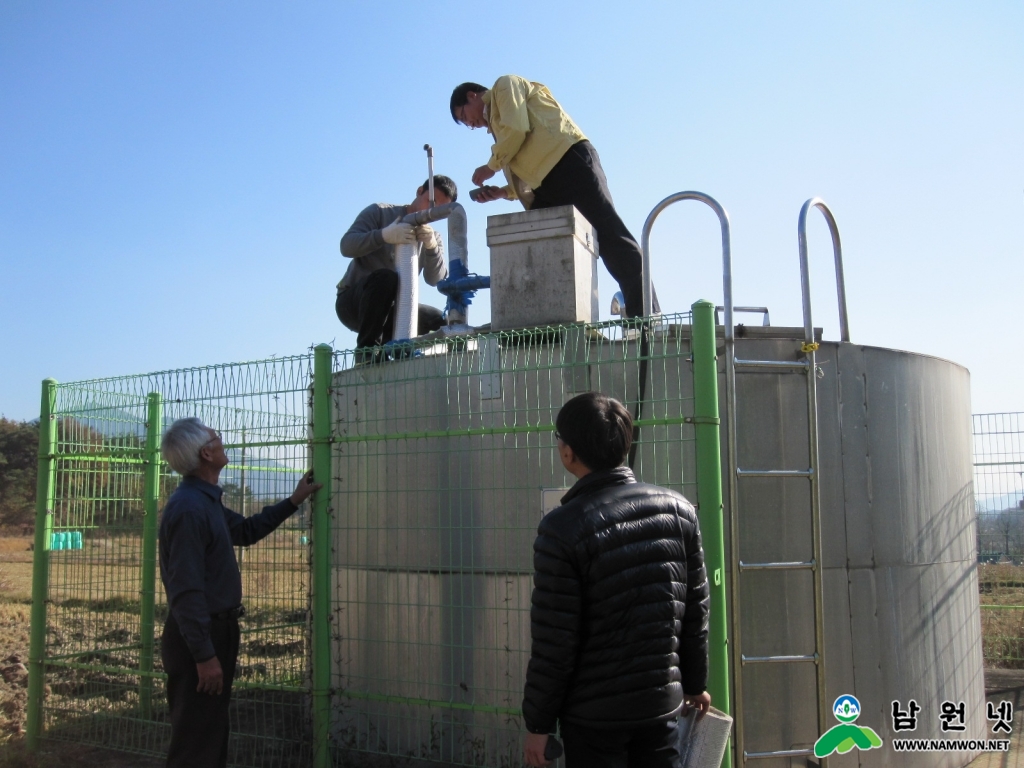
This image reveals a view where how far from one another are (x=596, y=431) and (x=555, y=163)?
150 inches

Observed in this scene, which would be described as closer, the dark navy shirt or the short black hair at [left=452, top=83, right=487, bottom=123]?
the dark navy shirt

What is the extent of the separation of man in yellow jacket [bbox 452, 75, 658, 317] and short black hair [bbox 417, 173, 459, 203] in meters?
0.61

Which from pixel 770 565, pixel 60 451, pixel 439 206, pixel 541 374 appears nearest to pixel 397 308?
pixel 439 206

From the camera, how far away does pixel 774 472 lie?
452 cm

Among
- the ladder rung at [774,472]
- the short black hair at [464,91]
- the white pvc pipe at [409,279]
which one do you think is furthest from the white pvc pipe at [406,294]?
the ladder rung at [774,472]

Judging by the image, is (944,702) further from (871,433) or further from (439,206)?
(439,206)

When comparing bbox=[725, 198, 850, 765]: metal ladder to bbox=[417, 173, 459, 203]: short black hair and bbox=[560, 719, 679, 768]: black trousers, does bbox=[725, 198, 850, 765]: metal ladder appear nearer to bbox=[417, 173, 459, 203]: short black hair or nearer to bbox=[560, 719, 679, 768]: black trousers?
bbox=[560, 719, 679, 768]: black trousers

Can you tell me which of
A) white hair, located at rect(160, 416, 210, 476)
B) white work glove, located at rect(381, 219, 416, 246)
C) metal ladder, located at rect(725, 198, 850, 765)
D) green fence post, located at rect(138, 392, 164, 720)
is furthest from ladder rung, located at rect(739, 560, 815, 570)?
green fence post, located at rect(138, 392, 164, 720)

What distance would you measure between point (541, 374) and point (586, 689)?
7.19 feet

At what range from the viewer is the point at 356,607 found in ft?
16.3

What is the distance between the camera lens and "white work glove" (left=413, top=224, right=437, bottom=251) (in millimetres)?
6539

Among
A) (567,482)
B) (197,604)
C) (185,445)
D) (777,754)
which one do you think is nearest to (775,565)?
(777,754)

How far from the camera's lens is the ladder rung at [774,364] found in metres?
4.60

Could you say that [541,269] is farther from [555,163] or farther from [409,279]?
[409,279]
